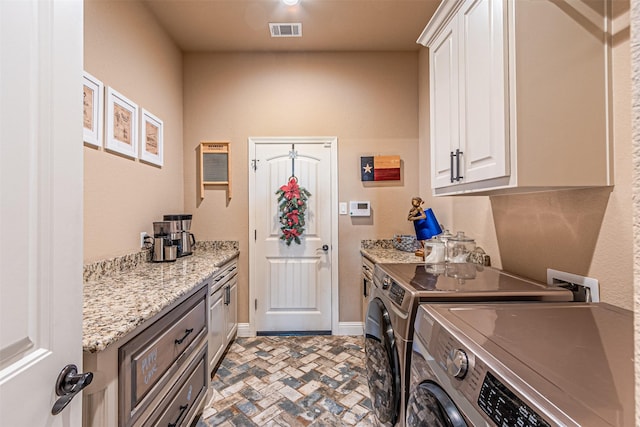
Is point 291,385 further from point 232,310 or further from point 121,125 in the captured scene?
point 121,125

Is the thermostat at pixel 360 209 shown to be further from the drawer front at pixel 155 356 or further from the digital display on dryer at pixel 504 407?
the digital display on dryer at pixel 504 407

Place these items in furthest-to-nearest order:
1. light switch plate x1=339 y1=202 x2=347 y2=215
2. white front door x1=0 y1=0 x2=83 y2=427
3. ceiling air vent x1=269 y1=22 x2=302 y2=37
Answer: light switch plate x1=339 y1=202 x2=347 y2=215 < ceiling air vent x1=269 y1=22 x2=302 y2=37 < white front door x1=0 y1=0 x2=83 y2=427

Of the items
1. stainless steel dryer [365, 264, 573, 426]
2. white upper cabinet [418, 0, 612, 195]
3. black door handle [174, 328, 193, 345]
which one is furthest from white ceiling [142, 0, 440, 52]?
black door handle [174, 328, 193, 345]

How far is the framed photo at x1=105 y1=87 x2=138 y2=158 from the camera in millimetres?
Result: 1866

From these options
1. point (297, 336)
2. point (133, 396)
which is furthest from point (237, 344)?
point (133, 396)

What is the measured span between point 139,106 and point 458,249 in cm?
258

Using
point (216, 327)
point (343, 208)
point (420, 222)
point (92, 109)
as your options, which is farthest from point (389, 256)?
point (92, 109)

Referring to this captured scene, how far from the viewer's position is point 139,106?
223cm

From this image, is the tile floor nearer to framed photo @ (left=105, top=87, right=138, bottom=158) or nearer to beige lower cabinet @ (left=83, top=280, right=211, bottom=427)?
beige lower cabinet @ (left=83, top=280, right=211, bottom=427)

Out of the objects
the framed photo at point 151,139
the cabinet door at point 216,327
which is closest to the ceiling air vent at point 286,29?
the framed photo at point 151,139

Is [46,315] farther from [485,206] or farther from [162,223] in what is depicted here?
[485,206]

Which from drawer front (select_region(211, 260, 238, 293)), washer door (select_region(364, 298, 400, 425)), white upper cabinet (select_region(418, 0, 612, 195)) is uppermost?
white upper cabinet (select_region(418, 0, 612, 195))

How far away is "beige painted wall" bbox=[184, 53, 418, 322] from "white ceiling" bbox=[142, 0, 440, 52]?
0.14m

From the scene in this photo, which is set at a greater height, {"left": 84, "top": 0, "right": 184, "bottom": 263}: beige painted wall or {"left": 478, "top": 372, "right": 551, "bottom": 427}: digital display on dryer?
{"left": 84, "top": 0, "right": 184, "bottom": 263}: beige painted wall
